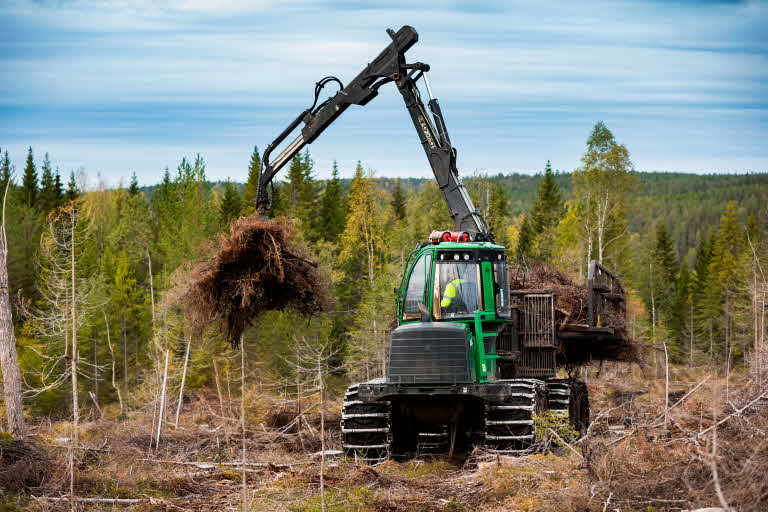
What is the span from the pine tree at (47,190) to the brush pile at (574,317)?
5403cm

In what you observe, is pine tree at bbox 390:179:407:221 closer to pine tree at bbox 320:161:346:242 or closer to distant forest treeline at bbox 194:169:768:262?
pine tree at bbox 320:161:346:242

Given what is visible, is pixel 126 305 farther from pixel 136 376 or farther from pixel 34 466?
pixel 34 466

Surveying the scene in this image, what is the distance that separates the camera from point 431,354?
40.9ft

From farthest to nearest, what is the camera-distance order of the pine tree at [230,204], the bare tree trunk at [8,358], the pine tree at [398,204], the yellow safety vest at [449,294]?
the pine tree at [398,204]
the pine tree at [230,204]
the bare tree trunk at [8,358]
the yellow safety vest at [449,294]

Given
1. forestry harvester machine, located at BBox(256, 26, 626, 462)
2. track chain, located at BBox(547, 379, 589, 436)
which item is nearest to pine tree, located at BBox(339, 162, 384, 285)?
track chain, located at BBox(547, 379, 589, 436)

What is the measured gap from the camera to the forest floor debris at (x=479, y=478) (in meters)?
8.02

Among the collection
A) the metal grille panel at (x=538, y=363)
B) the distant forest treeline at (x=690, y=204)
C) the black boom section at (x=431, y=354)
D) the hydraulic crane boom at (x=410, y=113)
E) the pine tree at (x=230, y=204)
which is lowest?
the metal grille panel at (x=538, y=363)

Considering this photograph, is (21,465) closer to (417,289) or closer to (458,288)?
(417,289)

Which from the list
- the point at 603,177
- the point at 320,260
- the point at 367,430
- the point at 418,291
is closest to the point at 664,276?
the point at 603,177

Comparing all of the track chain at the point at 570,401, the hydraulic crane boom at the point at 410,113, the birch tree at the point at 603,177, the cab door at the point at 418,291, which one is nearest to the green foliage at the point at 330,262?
the birch tree at the point at 603,177

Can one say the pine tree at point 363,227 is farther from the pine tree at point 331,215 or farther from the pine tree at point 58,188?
the pine tree at point 58,188

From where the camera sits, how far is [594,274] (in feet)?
53.9

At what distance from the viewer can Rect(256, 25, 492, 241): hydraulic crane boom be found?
16328mm

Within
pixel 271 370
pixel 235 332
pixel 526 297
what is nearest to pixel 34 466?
pixel 235 332
